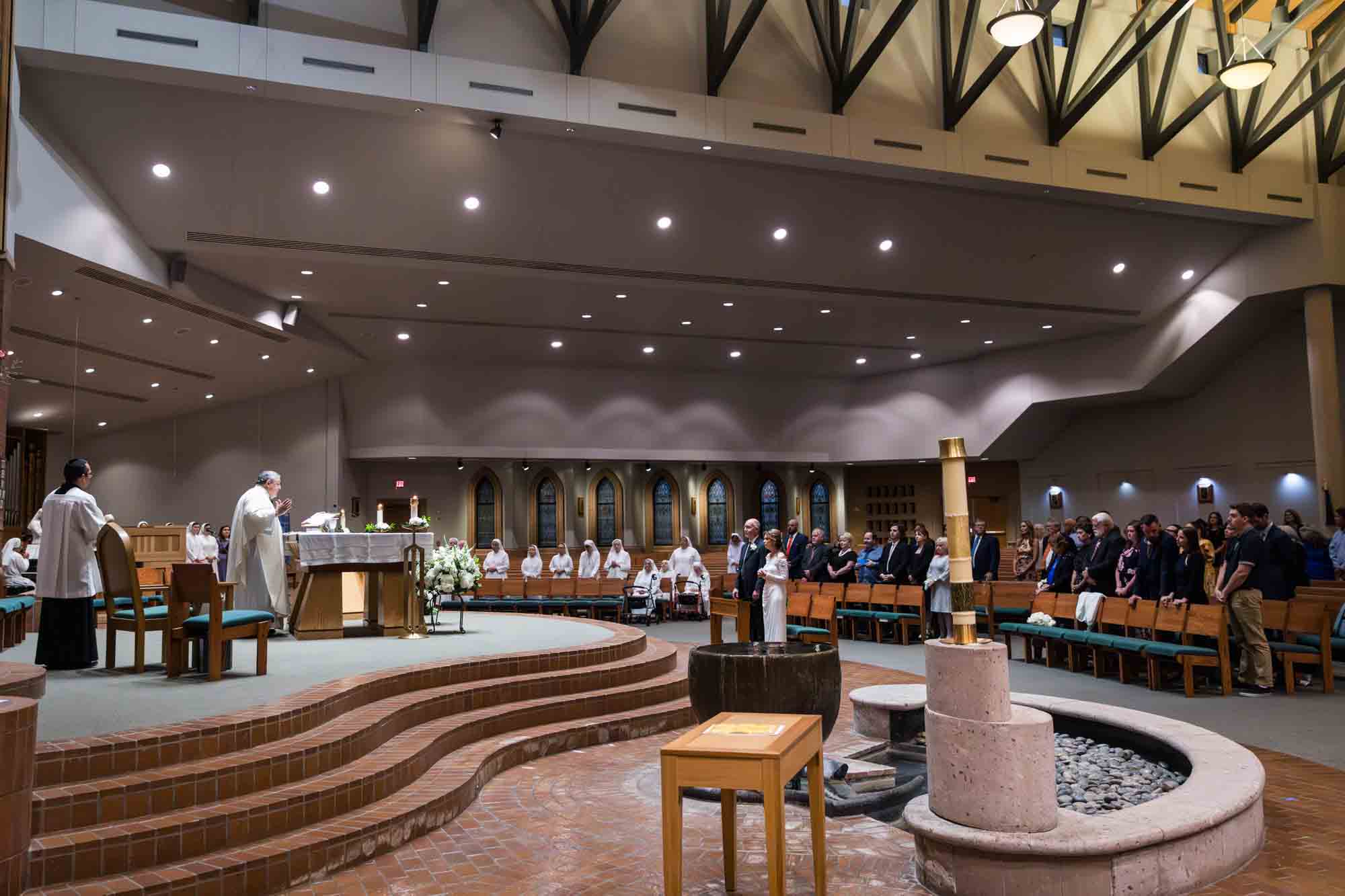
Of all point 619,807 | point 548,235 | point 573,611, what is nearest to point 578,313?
point 548,235

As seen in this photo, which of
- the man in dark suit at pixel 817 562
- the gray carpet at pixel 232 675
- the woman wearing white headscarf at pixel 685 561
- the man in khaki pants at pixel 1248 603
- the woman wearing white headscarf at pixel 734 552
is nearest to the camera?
the gray carpet at pixel 232 675

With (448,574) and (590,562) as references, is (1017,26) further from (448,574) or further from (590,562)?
(590,562)

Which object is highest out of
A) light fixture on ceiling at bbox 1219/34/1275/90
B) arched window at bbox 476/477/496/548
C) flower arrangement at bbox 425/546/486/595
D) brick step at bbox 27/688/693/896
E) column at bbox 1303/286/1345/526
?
light fixture on ceiling at bbox 1219/34/1275/90

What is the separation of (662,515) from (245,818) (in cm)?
1566

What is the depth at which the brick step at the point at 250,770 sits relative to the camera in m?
3.37

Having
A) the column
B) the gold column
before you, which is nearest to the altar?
the gold column

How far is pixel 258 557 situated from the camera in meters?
6.85

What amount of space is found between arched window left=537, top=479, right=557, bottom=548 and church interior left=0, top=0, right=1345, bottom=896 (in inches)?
4.0

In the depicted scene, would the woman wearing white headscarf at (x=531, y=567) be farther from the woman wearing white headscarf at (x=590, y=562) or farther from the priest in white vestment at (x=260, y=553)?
the priest in white vestment at (x=260, y=553)

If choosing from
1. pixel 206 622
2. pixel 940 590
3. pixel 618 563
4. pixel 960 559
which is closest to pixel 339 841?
pixel 206 622

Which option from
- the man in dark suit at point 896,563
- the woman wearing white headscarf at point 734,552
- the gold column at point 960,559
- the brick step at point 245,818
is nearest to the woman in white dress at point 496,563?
the woman wearing white headscarf at point 734,552

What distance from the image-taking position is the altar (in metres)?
7.09

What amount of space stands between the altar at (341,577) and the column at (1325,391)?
39.4 ft

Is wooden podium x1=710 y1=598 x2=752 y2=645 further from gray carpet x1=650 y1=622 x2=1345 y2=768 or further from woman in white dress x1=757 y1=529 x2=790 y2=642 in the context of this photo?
gray carpet x1=650 y1=622 x2=1345 y2=768
